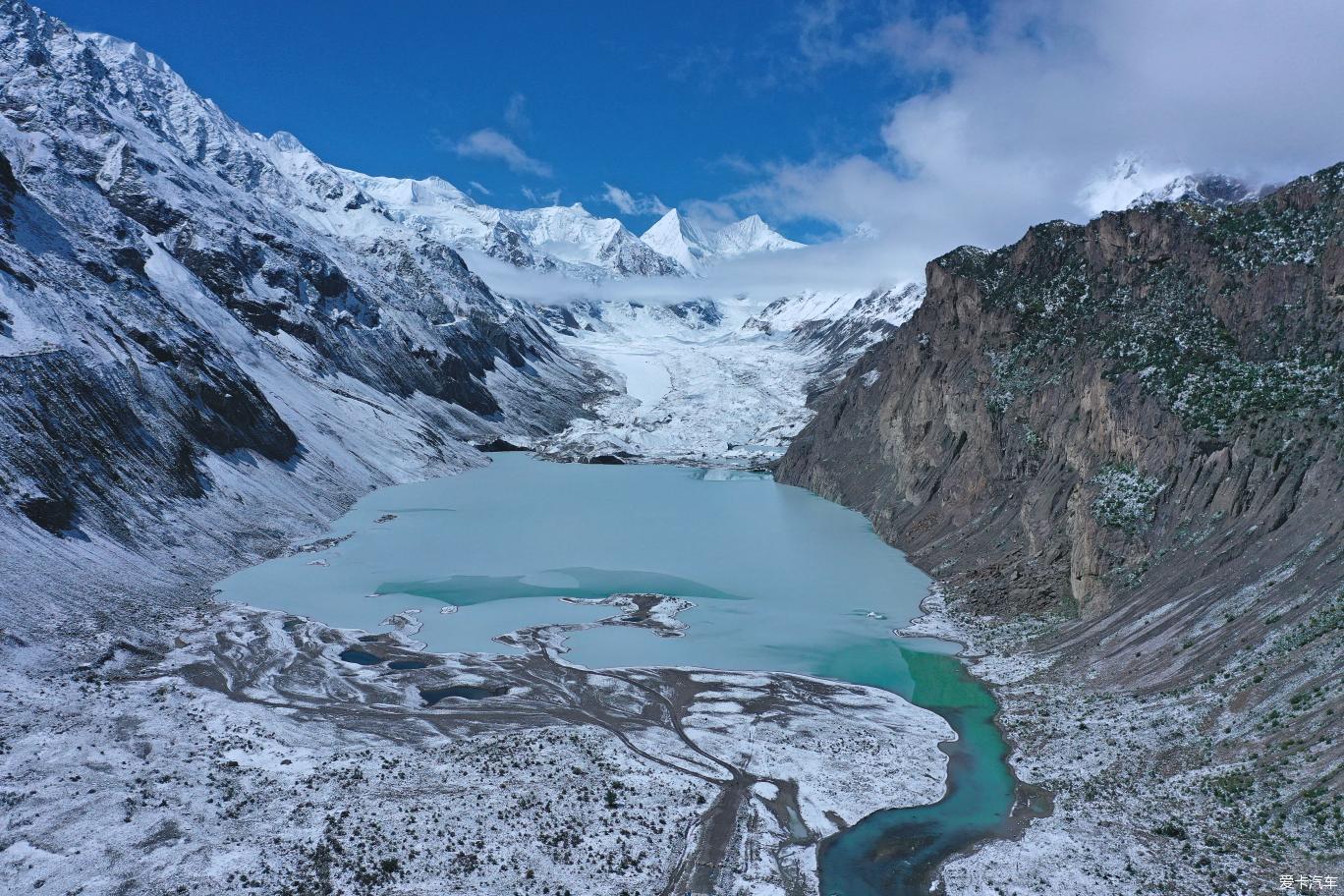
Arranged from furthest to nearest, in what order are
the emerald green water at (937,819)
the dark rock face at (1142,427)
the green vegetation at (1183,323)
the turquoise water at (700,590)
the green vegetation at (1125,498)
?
the green vegetation at (1125,498) < the green vegetation at (1183,323) < the dark rock face at (1142,427) < the turquoise water at (700,590) < the emerald green water at (937,819)

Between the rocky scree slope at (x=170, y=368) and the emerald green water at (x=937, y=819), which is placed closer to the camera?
the emerald green water at (x=937, y=819)

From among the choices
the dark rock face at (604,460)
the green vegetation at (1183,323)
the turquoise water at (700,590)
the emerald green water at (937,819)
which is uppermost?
the green vegetation at (1183,323)

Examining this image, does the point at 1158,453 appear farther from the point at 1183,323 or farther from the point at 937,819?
the point at 937,819

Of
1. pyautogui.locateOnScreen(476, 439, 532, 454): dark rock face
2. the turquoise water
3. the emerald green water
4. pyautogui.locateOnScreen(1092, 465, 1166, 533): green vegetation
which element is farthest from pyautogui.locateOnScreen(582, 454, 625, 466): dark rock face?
the emerald green water

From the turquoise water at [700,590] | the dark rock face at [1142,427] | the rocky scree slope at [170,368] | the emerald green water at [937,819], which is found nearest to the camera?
the emerald green water at [937,819]

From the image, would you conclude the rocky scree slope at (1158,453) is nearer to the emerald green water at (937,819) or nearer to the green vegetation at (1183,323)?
the green vegetation at (1183,323)

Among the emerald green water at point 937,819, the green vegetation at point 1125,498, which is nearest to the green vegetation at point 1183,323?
the green vegetation at point 1125,498

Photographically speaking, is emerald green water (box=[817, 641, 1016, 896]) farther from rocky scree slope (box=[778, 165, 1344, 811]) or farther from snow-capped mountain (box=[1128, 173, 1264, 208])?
snow-capped mountain (box=[1128, 173, 1264, 208])
